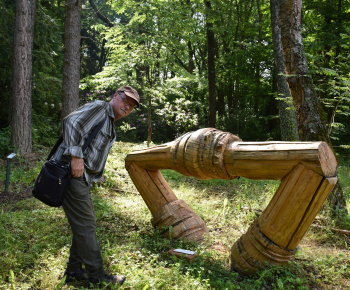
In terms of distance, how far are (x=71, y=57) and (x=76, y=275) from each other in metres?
5.39

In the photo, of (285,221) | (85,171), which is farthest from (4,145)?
(285,221)

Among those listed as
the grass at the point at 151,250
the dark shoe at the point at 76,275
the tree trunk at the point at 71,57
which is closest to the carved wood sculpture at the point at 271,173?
the grass at the point at 151,250

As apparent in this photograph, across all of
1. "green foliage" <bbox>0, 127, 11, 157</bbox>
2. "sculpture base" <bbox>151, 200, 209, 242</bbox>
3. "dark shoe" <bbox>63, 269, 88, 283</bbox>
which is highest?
"green foliage" <bbox>0, 127, 11, 157</bbox>

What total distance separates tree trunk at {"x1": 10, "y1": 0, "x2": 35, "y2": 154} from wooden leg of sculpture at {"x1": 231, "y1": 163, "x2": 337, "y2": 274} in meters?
7.27

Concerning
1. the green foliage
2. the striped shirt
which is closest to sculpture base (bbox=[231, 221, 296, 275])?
the striped shirt

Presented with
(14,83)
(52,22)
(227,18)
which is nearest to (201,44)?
(227,18)

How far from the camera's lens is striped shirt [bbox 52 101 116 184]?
2.90 m

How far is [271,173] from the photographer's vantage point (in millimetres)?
2984

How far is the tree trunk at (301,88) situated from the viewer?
4801 millimetres

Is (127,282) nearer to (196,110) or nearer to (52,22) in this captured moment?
(52,22)

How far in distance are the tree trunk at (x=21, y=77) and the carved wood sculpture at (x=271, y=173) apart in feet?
20.8

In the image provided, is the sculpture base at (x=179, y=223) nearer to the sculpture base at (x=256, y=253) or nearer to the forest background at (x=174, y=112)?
the forest background at (x=174, y=112)

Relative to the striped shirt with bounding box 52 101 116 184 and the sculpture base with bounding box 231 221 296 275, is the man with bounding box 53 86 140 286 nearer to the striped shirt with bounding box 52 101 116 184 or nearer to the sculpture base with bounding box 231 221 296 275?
the striped shirt with bounding box 52 101 116 184

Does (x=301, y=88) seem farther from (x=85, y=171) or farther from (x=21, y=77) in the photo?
(x=21, y=77)
